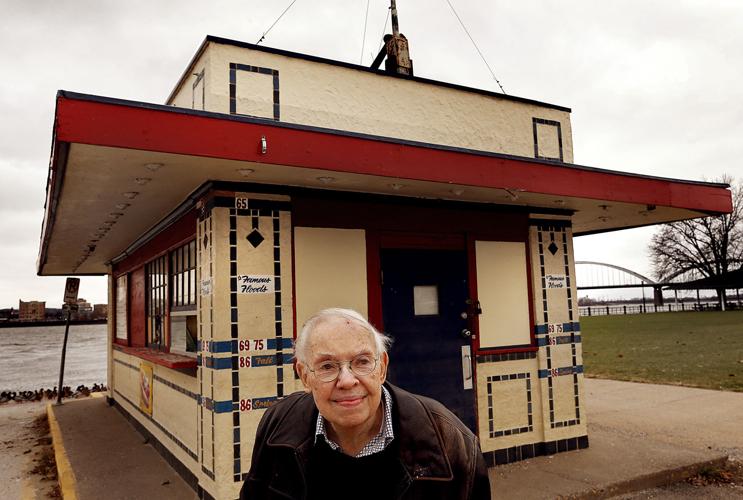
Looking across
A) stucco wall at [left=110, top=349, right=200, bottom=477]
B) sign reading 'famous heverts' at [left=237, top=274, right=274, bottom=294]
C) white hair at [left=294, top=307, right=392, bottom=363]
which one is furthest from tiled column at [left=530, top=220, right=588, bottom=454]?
white hair at [left=294, top=307, right=392, bottom=363]

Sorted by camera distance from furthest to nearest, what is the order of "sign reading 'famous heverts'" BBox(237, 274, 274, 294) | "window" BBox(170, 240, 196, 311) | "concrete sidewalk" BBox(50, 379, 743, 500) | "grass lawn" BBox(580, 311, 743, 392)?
"grass lawn" BBox(580, 311, 743, 392) → "window" BBox(170, 240, 196, 311) → "concrete sidewalk" BBox(50, 379, 743, 500) → "sign reading 'famous heverts'" BBox(237, 274, 274, 294)

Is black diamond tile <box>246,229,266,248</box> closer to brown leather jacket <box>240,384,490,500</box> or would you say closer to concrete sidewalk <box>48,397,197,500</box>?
concrete sidewalk <box>48,397,197,500</box>

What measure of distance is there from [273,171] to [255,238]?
722 millimetres

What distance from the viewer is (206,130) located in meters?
4.10

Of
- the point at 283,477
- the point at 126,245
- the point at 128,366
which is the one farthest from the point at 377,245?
the point at 128,366

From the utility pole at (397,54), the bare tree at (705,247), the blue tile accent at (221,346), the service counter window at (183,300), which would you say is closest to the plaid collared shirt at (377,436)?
the blue tile accent at (221,346)

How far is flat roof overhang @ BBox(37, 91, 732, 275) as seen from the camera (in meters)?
3.89

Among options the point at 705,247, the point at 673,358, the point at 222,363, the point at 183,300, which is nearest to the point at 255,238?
the point at 222,363

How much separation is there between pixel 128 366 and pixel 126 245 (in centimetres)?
227

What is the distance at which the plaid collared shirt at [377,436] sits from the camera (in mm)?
1998

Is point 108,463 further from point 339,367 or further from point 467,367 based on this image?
point 339,367

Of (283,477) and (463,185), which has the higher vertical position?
(463,185)

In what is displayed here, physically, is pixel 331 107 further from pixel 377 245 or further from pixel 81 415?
pixel 81 415

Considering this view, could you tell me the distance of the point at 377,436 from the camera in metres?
→ 2.04
